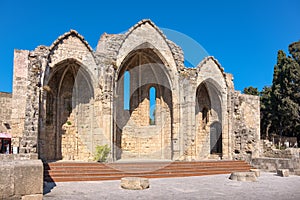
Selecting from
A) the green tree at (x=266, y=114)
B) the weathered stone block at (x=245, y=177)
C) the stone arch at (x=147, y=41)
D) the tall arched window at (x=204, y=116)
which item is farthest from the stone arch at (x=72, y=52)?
the green tree at (x=266, y=114)

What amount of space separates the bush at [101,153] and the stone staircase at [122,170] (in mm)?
1473

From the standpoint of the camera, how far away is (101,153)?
573 inches

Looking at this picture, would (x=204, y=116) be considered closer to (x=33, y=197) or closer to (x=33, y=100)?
(x=33, y=100)

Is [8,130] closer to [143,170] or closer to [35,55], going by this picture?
[35,55]

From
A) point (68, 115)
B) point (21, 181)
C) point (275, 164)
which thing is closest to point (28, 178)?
point (21, 181)

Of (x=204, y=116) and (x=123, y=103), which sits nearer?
(x=123, y=103)

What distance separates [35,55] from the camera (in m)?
14.9

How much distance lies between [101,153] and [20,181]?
29.2 ft

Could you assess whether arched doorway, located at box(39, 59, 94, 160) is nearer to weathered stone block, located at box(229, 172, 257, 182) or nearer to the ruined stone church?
the ruined stone church

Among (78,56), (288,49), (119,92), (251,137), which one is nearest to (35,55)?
(78,56)

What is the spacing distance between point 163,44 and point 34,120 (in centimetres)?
860

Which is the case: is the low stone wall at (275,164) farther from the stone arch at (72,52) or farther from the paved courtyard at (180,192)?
the stone arch at (72,52)

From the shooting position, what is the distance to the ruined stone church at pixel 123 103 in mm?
15289

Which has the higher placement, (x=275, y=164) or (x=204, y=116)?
(x=204, y=116)
